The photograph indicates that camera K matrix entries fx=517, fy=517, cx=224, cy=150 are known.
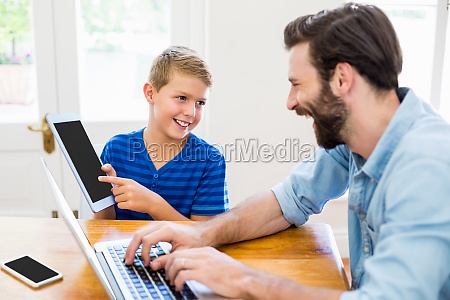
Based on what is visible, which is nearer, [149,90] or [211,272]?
[211,272]

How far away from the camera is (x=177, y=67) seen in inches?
63.2

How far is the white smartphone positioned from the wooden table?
0.04 ft

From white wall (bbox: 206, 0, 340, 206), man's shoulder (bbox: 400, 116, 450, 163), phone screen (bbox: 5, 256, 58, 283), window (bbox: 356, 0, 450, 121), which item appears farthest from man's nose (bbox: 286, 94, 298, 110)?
window (bbox: 356, 0, 450, 121)

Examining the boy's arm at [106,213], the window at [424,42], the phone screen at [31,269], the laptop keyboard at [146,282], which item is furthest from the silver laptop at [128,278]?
the window at [424,42]

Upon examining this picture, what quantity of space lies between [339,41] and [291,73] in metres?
0.13

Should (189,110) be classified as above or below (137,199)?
above

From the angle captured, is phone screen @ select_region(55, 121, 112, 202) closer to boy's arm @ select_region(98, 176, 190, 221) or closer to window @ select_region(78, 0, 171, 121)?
boy's arm @ select_region(98, 176, 190, 221)

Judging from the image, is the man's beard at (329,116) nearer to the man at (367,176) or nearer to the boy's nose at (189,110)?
the man at (367,176)

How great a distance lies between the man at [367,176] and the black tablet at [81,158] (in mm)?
258

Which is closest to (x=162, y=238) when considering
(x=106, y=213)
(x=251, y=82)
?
(x=106, y=213)

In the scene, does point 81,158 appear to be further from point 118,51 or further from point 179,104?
point 118,51

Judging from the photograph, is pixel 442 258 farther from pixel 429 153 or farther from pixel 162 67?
pixel 162 67

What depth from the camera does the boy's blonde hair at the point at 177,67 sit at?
5.27 feet

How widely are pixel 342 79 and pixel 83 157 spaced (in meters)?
0.68
